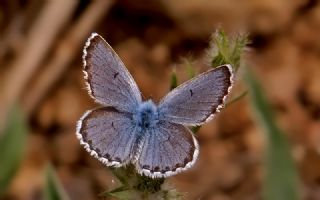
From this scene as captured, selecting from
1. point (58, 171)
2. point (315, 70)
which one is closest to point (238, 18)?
point (315, 70)

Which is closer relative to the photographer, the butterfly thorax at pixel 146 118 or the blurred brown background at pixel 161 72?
the butterfly thorax at pixel 146 118

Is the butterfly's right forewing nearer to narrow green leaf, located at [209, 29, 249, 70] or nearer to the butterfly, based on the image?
the butterfly

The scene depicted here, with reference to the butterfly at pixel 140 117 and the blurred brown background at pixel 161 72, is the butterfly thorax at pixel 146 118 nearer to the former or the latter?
the butterfly at pixel 140 117

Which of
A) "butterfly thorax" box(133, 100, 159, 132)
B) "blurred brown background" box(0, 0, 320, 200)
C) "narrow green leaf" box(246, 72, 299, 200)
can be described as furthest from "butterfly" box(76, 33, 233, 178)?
"blurred brown background" box(0, 0, 320, 200)

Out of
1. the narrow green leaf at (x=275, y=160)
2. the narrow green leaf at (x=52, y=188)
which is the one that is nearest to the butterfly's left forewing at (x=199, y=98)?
the narrow green leaf at (x=52, y=188)

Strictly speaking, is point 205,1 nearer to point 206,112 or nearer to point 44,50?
point 44,50

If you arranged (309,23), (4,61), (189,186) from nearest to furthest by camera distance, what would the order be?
(189,186), (4,61), (309,23)

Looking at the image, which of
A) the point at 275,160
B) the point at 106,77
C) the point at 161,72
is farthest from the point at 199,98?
the point at 161,72
